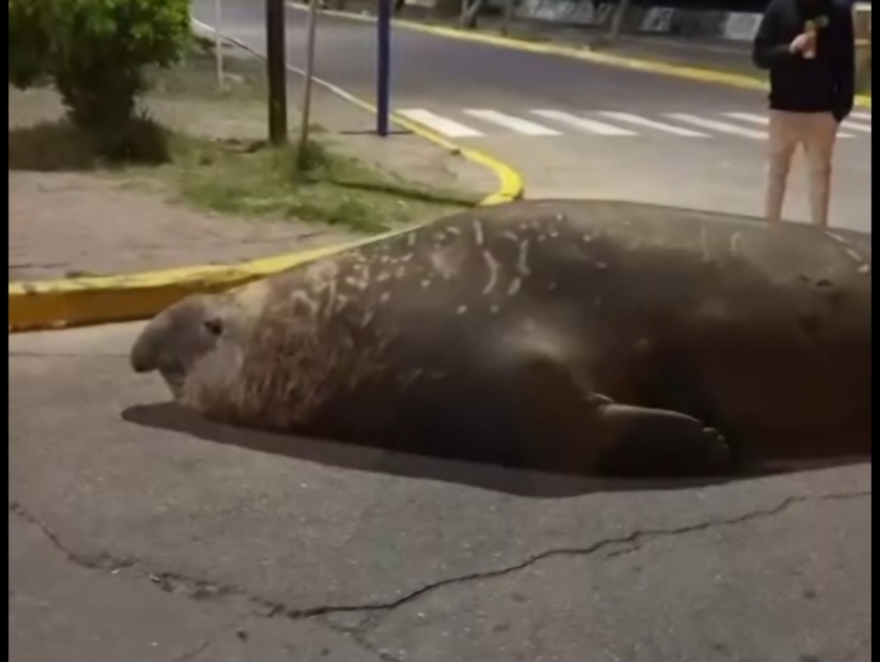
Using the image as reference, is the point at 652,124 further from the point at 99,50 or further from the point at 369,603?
the point at 369,603

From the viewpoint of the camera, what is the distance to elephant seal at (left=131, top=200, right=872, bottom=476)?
4.58 m

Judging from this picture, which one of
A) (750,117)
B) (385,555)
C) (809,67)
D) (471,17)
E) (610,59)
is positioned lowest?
(471,17)

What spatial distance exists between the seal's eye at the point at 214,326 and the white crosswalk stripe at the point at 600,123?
9578 mm

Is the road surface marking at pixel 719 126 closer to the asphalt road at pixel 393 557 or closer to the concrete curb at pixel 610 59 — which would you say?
the concrete curb at pixel 610 59

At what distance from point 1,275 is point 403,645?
270 centimetres

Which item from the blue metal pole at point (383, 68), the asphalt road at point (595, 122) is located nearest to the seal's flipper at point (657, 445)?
the asphalt road at point (595, 122)

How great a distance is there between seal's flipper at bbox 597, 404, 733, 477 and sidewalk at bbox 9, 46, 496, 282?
120 inches

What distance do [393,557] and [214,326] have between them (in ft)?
4.01

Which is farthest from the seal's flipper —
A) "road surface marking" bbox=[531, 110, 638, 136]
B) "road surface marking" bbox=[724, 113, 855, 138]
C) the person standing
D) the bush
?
"road surface marking" bbox=[724, 113, 855, 138]

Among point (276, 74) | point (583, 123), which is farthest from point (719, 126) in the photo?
point (276, 74)

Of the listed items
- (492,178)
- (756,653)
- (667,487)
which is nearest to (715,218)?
(667,487)

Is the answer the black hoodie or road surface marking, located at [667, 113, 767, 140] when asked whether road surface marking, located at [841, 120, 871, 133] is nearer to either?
road surface marking, located at [667, 113, 767, 140]

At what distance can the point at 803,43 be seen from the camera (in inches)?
287

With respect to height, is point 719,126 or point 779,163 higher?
point 779,163
